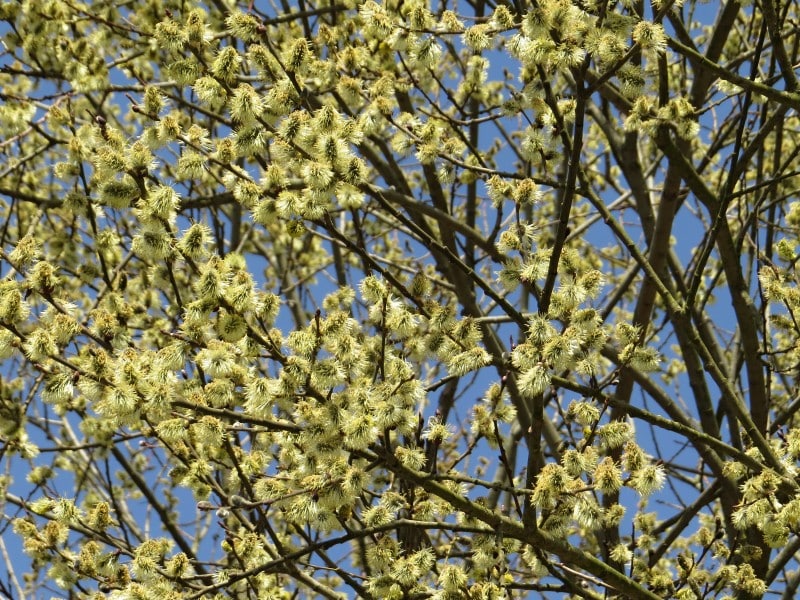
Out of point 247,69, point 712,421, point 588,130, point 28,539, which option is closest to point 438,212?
point 247,69

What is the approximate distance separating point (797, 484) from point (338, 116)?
248 centimetres

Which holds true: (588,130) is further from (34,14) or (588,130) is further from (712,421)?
(34,14)

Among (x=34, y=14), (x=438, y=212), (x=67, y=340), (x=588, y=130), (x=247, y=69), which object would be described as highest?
(x=588, y=130)

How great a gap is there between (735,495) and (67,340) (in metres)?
3.85

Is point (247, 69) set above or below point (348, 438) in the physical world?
above

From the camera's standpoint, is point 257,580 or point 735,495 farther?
point 735,495

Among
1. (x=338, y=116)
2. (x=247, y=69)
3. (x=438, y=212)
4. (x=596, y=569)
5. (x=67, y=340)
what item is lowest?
(x=596, y=569)

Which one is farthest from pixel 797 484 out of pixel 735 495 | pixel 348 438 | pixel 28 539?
pixel 28 539

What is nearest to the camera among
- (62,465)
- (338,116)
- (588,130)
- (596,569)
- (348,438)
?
(348,438)

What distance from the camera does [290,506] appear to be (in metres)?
3.85

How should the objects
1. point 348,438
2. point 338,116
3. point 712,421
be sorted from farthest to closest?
point 712,421, point 338,116, point 348,438

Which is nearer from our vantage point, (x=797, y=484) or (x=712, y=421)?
(x=797, y=484)

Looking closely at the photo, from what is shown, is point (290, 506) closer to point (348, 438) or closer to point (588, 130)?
point (348, 438)

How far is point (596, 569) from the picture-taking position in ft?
13.3
